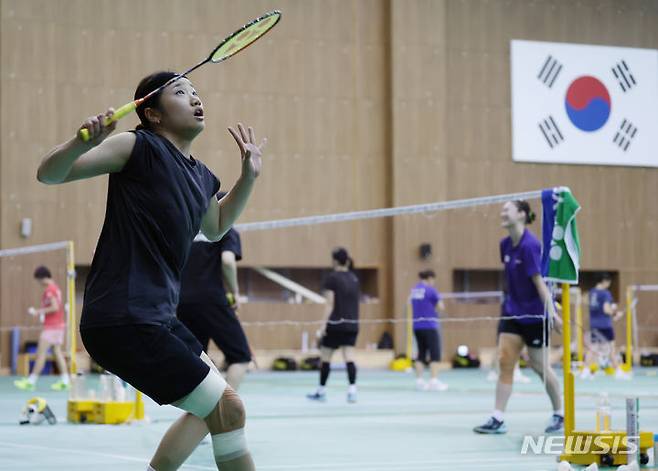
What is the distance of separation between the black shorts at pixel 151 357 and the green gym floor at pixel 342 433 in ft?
10.8

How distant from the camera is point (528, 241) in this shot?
32.6 feet

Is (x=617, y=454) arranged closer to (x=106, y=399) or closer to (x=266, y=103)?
(x=106, y=399)

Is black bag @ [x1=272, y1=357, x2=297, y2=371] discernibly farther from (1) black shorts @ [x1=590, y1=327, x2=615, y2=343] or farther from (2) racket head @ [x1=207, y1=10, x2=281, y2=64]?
(2) racket head @ [x1=207, y1=10, x2=281, y2=64]

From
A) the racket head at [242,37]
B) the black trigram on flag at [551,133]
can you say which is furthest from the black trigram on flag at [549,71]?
the racket head at [242,37]

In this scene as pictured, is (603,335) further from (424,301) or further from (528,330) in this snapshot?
(528,330)

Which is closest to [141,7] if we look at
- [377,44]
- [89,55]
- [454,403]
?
[89,55]

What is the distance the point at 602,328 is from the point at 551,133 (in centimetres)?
835

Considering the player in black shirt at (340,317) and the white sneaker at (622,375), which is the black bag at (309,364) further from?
the player in black shirt at (340,317)

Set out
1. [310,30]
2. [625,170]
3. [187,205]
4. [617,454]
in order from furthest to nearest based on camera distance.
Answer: [625,170], [310,30], [617,454], [187,205]

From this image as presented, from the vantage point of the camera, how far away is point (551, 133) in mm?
28375

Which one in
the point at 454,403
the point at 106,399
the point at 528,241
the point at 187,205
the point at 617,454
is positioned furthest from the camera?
the point at 454,403

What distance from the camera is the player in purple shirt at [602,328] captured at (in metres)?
20.9

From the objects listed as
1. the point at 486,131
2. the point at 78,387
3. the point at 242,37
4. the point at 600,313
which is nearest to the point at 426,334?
the point at 600,313

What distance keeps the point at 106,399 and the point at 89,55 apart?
15007mm
